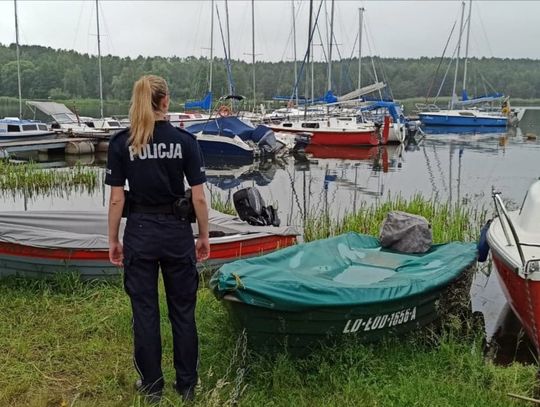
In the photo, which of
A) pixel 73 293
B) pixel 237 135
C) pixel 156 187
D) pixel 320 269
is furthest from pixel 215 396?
pixel 237 135

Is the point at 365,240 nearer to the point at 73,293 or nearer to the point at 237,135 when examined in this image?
the point at 73,293

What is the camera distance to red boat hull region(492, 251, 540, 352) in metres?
4.96

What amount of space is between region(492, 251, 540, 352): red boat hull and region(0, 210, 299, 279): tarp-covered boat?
302cm

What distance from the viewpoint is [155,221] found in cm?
357

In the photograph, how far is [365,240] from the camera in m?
6.97

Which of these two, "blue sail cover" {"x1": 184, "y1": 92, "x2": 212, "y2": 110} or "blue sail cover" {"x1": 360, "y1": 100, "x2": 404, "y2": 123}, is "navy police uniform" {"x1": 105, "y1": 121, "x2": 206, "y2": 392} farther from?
"blue sail cover" {"x1": 184, "y1": 92, "x2": 212, "y2": 110}

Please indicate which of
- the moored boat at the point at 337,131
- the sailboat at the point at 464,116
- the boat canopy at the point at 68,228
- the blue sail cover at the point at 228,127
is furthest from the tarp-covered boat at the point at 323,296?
the sailboat at the point at 464,116

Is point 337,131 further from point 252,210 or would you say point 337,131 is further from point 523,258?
point 523,258

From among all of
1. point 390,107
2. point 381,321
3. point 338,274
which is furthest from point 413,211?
point 390,107

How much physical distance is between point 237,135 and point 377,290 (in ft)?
79.9

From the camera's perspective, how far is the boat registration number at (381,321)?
179 inches

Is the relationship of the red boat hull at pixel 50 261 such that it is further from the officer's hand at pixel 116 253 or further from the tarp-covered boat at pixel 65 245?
the officer's hand at pixel 116 253

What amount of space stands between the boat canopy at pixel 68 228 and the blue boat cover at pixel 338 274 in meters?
1.80

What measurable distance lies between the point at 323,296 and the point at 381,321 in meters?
0.65
